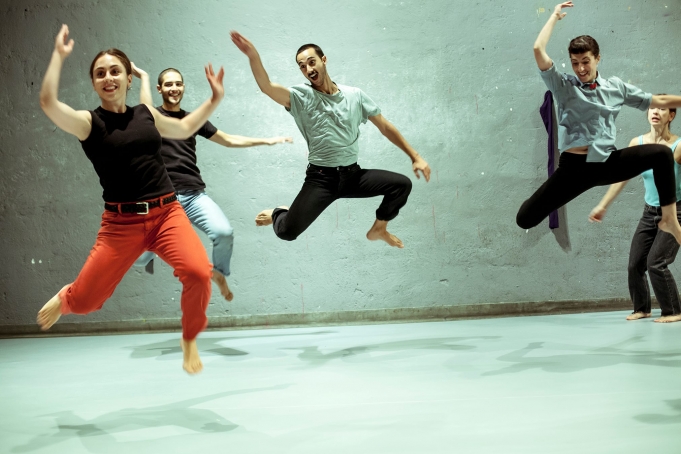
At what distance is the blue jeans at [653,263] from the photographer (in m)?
5.46

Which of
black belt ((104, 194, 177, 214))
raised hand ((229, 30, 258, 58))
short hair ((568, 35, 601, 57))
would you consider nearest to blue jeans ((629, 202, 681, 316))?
short hair ((568, 35, 601, 57))

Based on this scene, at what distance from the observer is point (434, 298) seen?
6.30 m

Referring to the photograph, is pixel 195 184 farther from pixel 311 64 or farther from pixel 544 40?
pixel 544 40

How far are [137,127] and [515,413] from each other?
7.24 feet

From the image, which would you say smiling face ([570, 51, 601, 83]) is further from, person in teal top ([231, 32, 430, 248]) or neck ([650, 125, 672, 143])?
neck ([650, 125, 672, 143])

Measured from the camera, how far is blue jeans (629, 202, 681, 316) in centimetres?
546

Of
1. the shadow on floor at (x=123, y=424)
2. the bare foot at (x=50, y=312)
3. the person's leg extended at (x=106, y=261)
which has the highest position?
the person's leg extended at (x=106, y=261)

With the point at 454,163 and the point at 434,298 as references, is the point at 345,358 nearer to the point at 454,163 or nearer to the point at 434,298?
the point at 434,298

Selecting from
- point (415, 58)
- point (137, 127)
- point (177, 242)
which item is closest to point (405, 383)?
point (177, 242)

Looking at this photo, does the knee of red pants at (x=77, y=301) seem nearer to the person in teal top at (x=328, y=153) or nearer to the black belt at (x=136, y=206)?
the black belt at (x=136, y=206)

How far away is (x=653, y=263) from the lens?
18.0 ft

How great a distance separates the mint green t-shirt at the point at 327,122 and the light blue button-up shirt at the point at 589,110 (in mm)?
1348

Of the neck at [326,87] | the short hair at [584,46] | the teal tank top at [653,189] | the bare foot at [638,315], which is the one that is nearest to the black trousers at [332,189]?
the neck at [326,87]

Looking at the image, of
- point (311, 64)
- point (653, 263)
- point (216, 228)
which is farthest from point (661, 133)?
point (216, 228)
